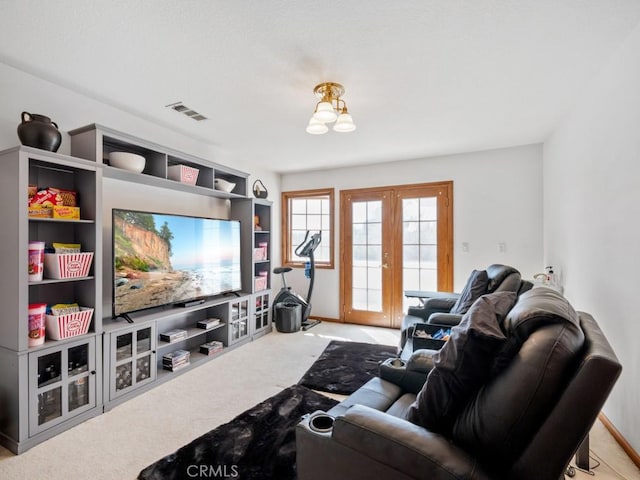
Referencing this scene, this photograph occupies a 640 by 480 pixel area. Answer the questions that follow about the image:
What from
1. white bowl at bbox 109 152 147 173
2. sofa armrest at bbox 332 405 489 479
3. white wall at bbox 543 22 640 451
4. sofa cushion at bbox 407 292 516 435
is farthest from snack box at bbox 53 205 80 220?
white wall at bbox 543 22 640 451

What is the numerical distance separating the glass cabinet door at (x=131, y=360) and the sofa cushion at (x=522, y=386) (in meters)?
2.54

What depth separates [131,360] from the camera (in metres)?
2.67

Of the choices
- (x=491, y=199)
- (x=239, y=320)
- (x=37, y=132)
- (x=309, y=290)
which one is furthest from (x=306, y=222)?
(x=37, y=132)

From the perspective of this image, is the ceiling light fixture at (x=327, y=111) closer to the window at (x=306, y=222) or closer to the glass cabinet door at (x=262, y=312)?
the glass cabinet door at (x=262, y=312)

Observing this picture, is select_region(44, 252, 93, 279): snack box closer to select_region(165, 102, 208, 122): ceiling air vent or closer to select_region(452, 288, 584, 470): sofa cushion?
select_region(165, 102, 208, 122): ceiling air vent

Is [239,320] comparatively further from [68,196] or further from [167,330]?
[68,196]

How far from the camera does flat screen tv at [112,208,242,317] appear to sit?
2768 mm

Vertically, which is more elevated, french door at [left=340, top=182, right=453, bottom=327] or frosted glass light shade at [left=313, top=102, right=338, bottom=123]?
frosted glass light shade at [left=313, top=102, right=338, bottom=123]

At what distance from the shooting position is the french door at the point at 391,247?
4512 mm

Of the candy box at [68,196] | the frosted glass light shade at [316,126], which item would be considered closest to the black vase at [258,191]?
the frosted glass light shade at [316,126]

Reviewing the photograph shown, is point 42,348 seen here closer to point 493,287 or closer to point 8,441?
point 8,441

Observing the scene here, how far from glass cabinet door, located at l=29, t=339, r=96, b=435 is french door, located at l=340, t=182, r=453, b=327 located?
137 inches

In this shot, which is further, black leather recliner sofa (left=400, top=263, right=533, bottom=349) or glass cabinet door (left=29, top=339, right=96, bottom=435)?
black leather recliner sofa (left=400, top=263, right=533, bottom=349)

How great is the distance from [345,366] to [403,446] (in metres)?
2.29
